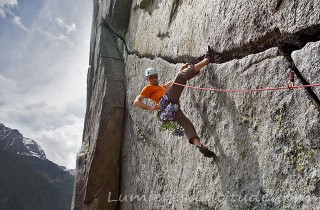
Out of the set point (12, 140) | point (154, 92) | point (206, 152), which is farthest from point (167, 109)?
point (12, 140)

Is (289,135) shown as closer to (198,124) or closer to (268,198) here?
(268,198)

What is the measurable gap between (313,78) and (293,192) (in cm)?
180

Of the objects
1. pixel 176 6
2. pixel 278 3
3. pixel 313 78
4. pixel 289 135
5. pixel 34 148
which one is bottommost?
pixel 289 135

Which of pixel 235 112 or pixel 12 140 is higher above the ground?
pixel 12 140

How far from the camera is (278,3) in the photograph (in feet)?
17.8

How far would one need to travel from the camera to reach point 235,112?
619 centimetres

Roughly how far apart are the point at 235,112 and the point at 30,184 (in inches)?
3296

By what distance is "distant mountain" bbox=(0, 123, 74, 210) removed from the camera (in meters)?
73.8

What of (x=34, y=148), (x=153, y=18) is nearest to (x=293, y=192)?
(x=153, y=18)

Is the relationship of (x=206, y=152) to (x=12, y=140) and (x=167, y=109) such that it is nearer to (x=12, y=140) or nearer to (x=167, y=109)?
(x=167, y=109)

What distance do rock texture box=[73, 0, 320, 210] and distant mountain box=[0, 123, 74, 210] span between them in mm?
72486

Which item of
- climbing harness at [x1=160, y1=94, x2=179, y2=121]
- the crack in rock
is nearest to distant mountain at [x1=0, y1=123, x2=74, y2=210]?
climbing harness at [x1=160, y1=94, x2=179, y2=121]

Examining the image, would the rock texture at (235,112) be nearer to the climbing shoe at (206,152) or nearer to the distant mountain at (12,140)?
the climbing shoe at (206,152)

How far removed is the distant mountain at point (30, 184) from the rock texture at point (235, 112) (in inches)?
2854
